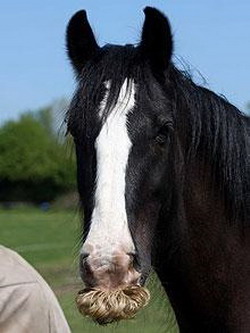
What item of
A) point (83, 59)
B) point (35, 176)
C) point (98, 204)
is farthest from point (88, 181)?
point (35, 176)

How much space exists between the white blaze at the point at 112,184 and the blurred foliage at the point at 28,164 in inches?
1863

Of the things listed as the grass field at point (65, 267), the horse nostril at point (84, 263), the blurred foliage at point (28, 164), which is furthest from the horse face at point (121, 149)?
the blurred foliage at point (28, 164)

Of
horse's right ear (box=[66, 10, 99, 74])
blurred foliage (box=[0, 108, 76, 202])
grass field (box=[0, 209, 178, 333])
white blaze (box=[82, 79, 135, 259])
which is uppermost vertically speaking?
horse's right ear (box=[66, 10, 99, 74])

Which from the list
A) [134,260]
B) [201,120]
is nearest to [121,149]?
[134,260]

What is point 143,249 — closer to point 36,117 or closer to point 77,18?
point 77,18

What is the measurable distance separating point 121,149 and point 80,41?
0.80m

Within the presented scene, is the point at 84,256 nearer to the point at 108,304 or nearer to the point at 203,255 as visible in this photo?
the point at 108,304

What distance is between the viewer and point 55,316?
2.41 metres

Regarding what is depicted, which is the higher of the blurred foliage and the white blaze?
the white blaze

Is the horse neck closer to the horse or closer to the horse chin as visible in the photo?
the horse

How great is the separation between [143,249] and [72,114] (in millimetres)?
730

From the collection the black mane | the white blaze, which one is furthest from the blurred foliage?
the white blaze

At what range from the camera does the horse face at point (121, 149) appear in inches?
133

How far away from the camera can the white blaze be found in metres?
3.36
